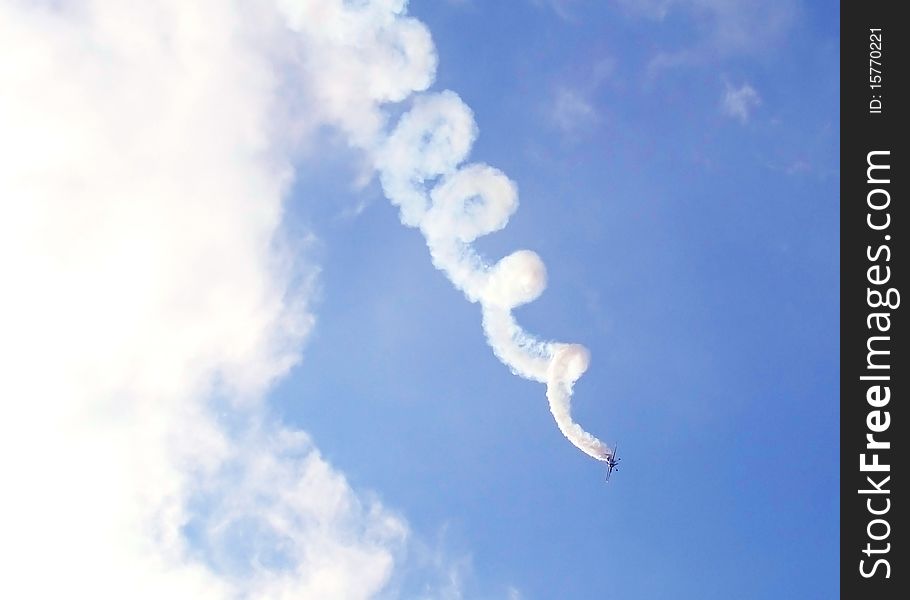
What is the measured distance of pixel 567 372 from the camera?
59.5 metres

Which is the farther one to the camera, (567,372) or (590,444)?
(590,444)
